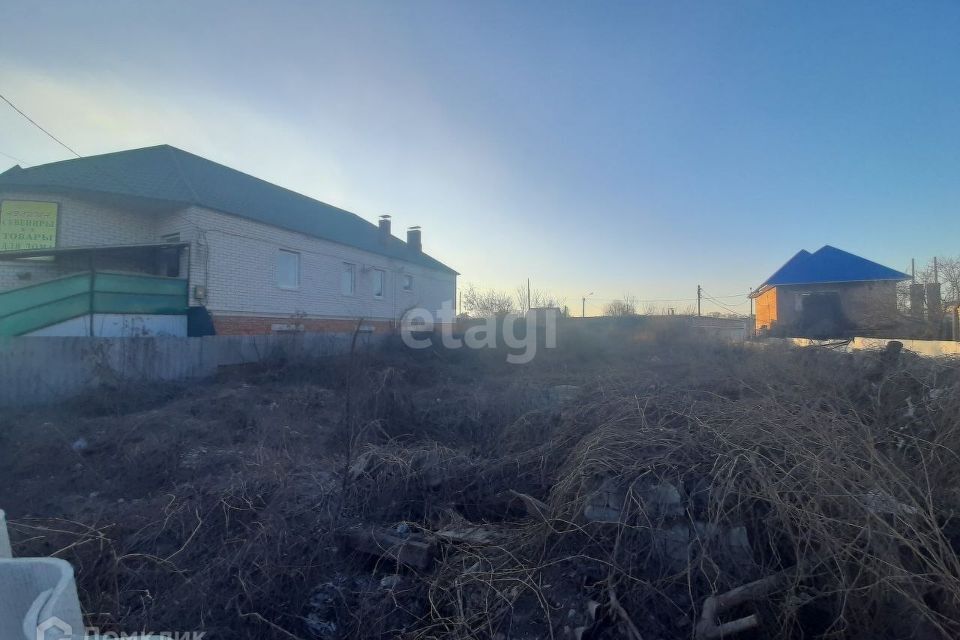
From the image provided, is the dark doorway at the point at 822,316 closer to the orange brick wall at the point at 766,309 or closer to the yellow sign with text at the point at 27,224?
the orange brick wall at the point at 766,309

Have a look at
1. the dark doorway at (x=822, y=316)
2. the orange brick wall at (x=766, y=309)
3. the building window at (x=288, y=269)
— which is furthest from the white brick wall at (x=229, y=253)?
the orange brick wall at (x=766, y=309)

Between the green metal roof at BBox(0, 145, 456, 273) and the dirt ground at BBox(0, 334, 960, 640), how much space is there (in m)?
8.09

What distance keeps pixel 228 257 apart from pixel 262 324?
210 centimetres

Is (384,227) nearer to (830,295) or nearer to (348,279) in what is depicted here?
(348,279)

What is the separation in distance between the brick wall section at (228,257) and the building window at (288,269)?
137 millimetres

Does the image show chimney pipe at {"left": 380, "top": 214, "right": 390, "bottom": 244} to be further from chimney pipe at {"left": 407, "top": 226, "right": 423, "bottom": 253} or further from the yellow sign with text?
the yellow sign with text

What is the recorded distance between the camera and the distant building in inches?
844

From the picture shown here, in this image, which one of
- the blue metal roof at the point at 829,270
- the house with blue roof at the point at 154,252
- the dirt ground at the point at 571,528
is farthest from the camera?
the blue metal roof at the point at 829,270

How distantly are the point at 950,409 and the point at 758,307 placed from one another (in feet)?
108

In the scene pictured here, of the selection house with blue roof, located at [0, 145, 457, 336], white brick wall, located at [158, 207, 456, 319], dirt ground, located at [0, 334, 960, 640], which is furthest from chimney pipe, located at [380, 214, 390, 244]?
dirt ground, located at [0, 334, 960, 640]

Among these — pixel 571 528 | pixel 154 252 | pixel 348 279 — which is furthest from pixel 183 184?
pixel 571 528

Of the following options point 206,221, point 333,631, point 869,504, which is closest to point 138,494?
point 333,631

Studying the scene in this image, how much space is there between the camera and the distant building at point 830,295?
21438mm

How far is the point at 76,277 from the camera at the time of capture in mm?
9078
